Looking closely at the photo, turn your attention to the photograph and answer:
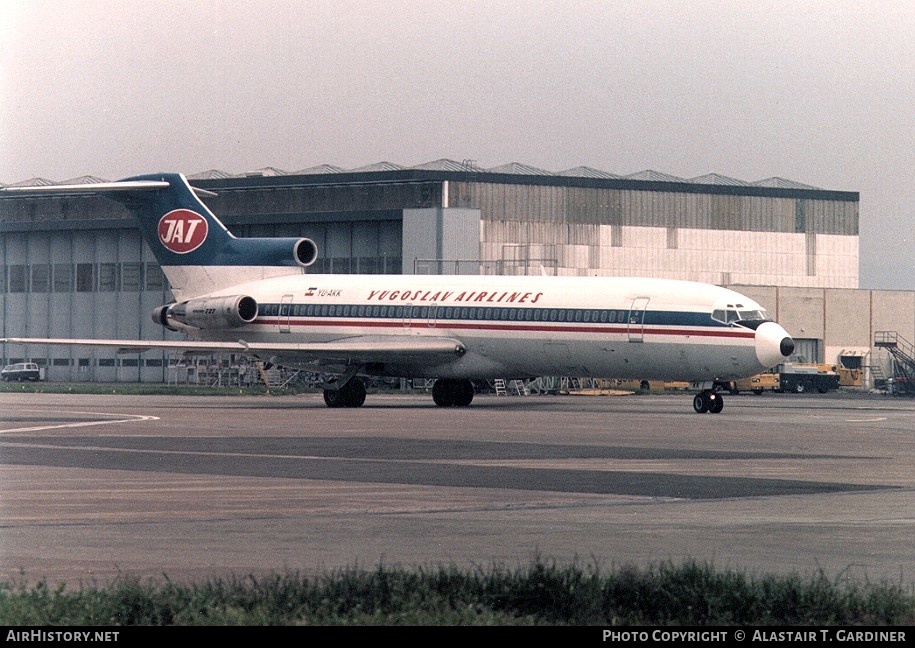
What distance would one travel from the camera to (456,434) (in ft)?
104

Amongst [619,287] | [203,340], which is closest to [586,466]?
[619,287]

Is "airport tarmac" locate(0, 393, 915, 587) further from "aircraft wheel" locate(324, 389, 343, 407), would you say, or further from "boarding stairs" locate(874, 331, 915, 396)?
"boarding stairs" locate(874, 331, 915, 396)

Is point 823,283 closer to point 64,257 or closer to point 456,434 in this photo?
point 64,257

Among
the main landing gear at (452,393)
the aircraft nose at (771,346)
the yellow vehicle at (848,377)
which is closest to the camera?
the aircraft nose at (771,346)

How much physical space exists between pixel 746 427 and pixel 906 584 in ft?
78.8

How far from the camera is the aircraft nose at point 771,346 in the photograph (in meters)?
42.0

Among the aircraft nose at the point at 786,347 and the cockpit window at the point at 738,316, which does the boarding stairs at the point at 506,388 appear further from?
the aircraft nose at the point at 786,347

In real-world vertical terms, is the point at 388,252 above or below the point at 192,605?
above

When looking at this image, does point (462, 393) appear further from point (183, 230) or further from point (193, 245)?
point (183, 230)

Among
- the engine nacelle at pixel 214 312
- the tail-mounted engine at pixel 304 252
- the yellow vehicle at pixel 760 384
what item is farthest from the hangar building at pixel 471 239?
the engine nacelle at pixel 214 312

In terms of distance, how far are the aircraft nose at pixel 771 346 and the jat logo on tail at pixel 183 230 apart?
2035 centimetres

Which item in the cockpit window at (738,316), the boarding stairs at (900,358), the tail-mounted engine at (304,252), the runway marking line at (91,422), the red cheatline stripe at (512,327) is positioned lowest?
the runway marking line at (91,422)

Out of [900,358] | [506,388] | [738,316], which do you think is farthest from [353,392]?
[900,358]

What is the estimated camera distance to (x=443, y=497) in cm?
1833
